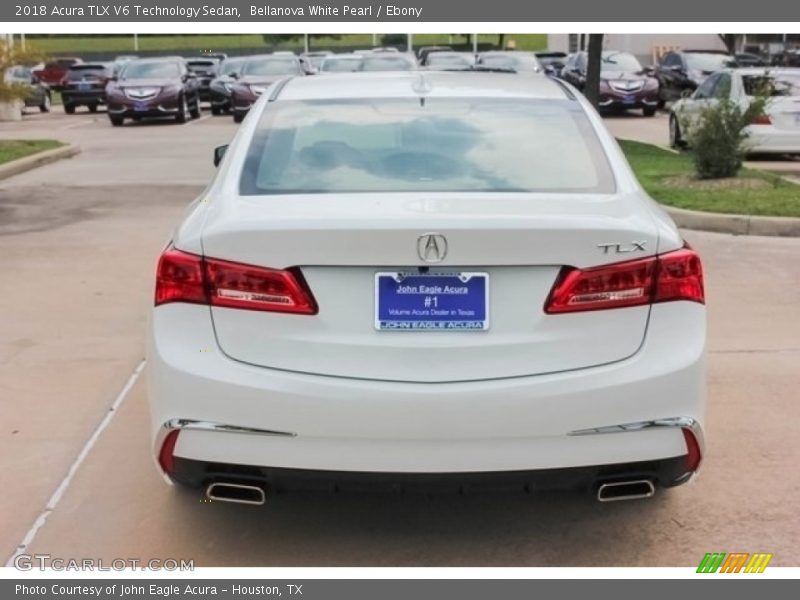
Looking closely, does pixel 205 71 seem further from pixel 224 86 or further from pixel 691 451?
pixel 691 451

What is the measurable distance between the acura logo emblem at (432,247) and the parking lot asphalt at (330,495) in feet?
3.32

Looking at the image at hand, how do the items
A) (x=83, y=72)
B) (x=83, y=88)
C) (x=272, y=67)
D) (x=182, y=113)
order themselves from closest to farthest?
(x=182, y=113) < (x=272, y=67) < (x=83, y=88) < (x=83, y=72)

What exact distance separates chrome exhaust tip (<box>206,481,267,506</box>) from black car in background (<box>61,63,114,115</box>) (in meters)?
31.6

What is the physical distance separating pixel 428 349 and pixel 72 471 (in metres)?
2.02

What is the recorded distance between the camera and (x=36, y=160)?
1705cm

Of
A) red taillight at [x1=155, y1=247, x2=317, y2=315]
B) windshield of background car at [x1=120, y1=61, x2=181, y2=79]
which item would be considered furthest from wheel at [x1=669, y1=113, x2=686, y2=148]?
red taillight at [x1=155, y1=247, x2=317, y2=315]

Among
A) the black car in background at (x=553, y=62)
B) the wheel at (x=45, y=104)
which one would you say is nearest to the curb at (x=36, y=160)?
the wheel at (x=45, y=104)

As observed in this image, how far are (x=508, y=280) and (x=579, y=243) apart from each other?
9.9 inches

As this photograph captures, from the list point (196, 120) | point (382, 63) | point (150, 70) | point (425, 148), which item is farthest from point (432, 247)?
point (150, 70)

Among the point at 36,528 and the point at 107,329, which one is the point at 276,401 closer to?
the point at 36,528

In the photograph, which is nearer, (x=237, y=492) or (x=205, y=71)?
(x=237, y=492)

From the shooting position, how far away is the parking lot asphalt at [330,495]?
159 inches

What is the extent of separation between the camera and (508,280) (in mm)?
3518

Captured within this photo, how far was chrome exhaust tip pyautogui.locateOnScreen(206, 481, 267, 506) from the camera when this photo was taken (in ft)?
11.9
